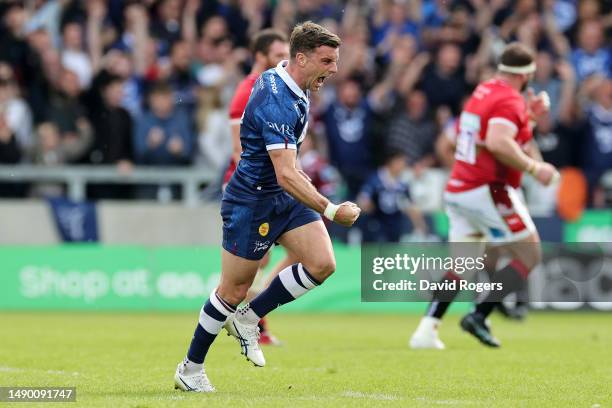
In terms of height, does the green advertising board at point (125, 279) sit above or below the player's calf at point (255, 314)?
below

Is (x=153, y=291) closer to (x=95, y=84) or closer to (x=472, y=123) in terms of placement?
(x=95, y=84)

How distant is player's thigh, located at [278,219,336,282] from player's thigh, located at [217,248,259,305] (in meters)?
→ 0.32

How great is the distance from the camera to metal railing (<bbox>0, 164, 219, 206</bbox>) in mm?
18516

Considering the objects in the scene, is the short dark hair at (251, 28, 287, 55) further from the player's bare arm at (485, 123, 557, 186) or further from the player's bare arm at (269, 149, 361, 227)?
the player's bare arm at (269, 149, 361, 227)

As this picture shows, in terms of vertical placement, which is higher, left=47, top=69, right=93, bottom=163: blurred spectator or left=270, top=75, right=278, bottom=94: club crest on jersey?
left=270, top=75, right=278, bottom=94: club crest on jersey

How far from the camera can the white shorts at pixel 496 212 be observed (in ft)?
39.8

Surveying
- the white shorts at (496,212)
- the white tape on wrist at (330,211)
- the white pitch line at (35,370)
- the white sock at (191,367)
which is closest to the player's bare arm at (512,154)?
the white shorts at (496,212)

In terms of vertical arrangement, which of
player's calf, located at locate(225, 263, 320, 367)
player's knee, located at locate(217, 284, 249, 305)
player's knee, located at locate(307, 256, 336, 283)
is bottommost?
player's calf, located at locate(225, 263, 320, 367)

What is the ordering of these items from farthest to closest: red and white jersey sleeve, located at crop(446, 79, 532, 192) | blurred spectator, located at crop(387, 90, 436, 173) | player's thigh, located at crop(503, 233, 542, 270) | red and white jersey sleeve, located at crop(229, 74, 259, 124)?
Answer: blurred spectator, located at crop(387, 90, 436, 173)
player's thigh, located at crop(503, 233, 542, 270)
red and white jersey sleeve, located at crop(446, 79, 532, 192)
red and white jersey sleeve, located at crop(229, 74, 259, 124)

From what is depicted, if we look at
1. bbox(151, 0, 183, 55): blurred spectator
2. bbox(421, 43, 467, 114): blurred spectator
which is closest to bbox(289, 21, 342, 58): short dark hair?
bbox(421, 43, 467, 114): blurred spectator

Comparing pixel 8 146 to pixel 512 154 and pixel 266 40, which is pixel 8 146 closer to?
pixel 266 40

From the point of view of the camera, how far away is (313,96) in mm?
19781

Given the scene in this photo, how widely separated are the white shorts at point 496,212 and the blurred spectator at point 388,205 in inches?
249

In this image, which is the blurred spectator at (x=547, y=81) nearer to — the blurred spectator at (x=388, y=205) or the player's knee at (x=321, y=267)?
the blurred spectator at (x=388, y=205)
